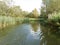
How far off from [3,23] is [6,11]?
73 centimetres

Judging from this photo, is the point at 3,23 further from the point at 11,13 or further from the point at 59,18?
the point at 59,18

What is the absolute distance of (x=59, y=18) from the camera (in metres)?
5.25

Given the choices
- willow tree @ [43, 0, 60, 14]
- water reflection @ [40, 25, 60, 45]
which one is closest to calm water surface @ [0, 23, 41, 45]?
water reflection @ [40, 25, 60, 45]

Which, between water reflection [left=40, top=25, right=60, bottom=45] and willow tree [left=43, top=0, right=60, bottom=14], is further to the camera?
willow tree [left=43, top=0, right=60, bottom=14]

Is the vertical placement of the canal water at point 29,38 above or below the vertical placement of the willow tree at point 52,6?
below

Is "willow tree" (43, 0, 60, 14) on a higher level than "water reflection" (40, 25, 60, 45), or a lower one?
higher

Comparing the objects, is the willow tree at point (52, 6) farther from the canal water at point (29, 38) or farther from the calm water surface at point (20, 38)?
the calm water surface at point (20, 38)

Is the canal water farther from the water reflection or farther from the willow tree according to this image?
the willow tree

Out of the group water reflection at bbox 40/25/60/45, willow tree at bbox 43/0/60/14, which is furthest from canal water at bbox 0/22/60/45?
willow tree at bbox 43/0/60/14

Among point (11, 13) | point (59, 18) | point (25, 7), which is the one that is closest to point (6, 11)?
point (11, 13)

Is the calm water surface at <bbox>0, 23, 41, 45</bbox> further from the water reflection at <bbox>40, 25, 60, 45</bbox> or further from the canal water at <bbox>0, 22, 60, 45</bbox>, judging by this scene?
the water reflection at <bbox>40, 25, 60, 45</bbox>

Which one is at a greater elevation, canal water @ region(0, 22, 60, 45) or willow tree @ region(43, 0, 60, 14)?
willow tree @ region(43, 0, 60, 14)

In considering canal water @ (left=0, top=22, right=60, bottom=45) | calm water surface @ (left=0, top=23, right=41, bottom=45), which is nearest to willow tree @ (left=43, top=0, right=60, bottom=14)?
canal water @ (left=0, top=22, right=60, bottom=45)

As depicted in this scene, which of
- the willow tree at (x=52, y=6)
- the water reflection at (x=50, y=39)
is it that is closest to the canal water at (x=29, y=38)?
the water reflection at (x=50, y=39)
